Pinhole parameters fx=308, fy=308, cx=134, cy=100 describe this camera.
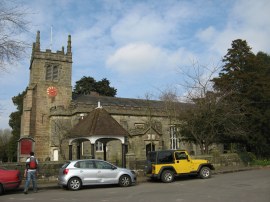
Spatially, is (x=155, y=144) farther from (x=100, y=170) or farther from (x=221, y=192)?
(x=221, y=192)

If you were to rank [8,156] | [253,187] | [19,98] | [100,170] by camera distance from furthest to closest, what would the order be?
[19,98], [8,156], [100,170], [253,187]

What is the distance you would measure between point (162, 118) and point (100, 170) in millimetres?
26860

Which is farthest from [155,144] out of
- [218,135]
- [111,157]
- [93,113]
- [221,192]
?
[221,192]

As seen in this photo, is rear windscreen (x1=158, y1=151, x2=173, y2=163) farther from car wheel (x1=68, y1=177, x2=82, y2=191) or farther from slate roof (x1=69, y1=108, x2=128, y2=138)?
car wheel (x1=68, y1=177, x2=82, y2=191)

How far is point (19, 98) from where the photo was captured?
60.6 m

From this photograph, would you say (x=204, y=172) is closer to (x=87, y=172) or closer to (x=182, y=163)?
(x=182, y=163)

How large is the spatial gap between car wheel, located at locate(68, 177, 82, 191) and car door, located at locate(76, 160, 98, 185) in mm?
228

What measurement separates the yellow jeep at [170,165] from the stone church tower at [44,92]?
2379 centimetres

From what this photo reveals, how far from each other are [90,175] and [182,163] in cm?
542

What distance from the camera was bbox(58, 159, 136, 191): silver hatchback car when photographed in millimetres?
14359

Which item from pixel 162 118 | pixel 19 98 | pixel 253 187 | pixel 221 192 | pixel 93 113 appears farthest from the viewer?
pixel 19 98

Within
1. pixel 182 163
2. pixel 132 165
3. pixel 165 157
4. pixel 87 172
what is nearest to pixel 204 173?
pixel 182 163

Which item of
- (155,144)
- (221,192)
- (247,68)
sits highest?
(247,68)

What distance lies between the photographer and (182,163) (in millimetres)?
17234
